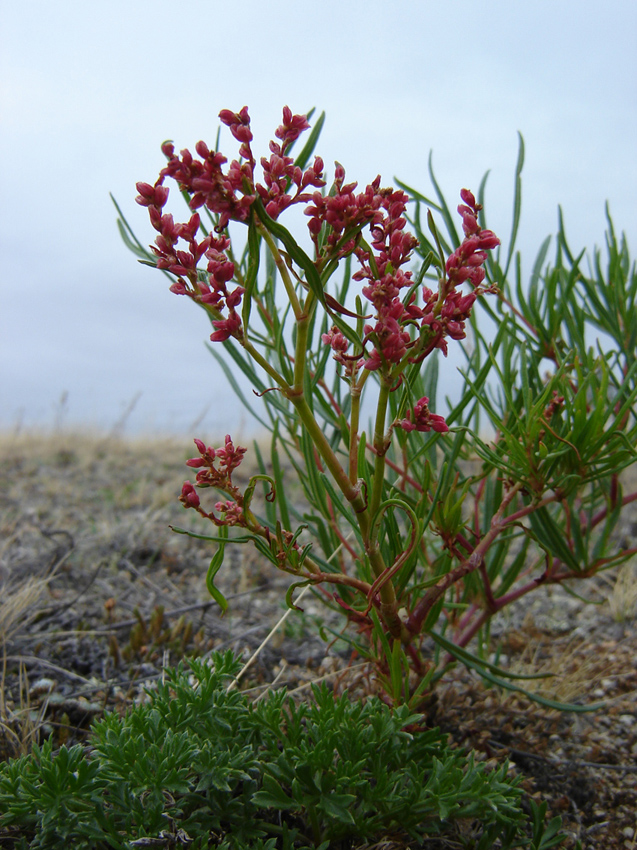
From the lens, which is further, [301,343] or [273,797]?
[273,797]

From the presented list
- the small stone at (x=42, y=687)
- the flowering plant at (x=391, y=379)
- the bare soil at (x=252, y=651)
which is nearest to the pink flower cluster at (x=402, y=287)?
the flowering plant at (x=391, y=379)

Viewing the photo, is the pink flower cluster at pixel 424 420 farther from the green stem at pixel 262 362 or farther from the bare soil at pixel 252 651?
the bare soil at pixel 252 651

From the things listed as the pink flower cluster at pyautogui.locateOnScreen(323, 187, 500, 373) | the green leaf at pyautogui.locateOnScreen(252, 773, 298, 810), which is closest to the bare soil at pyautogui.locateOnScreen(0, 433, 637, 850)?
the green leaf at pyautogui.locateOnScreen(252, 773, 298, 810)

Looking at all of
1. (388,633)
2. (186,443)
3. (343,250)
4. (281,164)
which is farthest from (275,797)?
(186,443)

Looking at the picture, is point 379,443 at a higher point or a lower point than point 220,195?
lower

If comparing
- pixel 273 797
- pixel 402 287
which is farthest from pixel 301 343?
pixel 273 797

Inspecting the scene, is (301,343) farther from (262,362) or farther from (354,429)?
(354,429)
